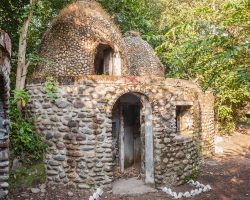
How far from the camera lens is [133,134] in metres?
11.6

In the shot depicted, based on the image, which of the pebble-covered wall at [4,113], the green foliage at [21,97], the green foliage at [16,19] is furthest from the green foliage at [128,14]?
the pebble-covered wall at [4,113]

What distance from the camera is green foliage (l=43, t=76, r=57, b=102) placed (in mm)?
8977

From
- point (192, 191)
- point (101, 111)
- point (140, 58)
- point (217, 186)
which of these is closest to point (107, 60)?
point (140, 58)

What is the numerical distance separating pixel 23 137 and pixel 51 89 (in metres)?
1.55

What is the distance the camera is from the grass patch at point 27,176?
8.48 meters

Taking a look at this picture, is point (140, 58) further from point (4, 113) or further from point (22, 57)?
point (4, 113)

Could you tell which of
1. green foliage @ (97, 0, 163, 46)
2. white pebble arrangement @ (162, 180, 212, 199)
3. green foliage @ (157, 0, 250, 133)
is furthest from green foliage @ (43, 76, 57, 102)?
green foliage @ (97, 0, 163, 46)

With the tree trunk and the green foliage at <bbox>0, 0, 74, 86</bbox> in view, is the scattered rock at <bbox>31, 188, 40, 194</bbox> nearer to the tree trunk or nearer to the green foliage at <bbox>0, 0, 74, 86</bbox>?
the tree trunk

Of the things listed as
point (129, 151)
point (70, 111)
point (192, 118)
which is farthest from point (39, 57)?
point (192, 118)

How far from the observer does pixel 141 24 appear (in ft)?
55.8

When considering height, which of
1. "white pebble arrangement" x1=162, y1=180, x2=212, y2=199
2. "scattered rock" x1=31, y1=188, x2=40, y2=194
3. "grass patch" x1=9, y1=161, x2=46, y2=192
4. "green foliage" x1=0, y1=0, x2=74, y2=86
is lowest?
"white pebble arrangement" x1=162, y1=180, x2=212, y2=199

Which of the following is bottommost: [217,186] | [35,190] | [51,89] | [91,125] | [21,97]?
[217,186]

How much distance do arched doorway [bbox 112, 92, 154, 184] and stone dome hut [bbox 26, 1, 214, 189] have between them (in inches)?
1.2

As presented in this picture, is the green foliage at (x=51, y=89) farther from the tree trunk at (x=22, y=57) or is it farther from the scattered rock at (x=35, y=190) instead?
the scattered rock at (x=35, y=190)
